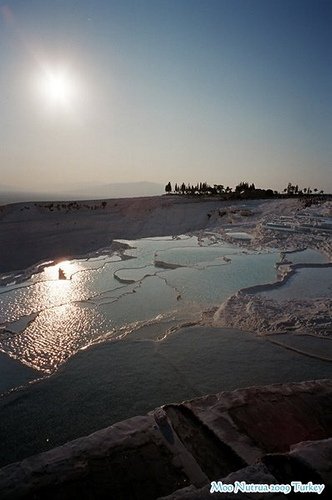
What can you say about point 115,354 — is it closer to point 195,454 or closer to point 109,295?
point 195,454

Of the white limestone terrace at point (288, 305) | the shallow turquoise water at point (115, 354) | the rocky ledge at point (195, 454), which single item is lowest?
the shallow turquoise water at point (115, 354)

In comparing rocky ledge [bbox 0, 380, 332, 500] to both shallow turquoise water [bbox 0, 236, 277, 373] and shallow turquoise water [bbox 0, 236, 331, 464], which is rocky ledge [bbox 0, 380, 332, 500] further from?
shallow turquoise water [bbox 0, 236, 277, 373]

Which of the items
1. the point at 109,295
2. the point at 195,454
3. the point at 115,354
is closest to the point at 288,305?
the point at 115,354

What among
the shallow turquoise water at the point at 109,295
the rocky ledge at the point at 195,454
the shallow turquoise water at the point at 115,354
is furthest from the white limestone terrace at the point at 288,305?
the rocky ledge at the point at 195,454

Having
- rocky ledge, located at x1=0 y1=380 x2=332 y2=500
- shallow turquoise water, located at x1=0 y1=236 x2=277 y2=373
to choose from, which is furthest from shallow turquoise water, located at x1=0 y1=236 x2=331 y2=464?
rocky ledge, located at x1=0 y1=380 x2=332 y2=500

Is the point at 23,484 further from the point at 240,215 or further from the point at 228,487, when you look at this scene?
the point at 240,215

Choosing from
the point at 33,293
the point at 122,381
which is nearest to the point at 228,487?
the point at 122,381

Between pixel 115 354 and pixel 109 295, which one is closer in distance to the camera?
pixel 115 354

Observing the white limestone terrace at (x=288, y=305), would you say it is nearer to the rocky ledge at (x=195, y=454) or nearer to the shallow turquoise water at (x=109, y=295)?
the shallow turquoise water at (x=109, y=295)
